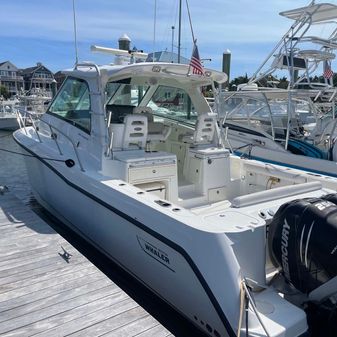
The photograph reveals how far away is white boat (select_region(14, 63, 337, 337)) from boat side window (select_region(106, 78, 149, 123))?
0.02m

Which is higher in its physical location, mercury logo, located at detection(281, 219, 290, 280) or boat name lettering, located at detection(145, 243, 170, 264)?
mercury logo, located at detection(281, 219, 290, 280)

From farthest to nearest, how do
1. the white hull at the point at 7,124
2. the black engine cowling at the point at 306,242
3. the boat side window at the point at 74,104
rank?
the white hull at the point at 7,124 < the boat side window at the point at 74,104 < the black engine cowling at the point at 306,242

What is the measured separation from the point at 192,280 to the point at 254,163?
7.73 feet

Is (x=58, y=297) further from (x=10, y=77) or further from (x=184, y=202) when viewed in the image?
(x=10, y=77)

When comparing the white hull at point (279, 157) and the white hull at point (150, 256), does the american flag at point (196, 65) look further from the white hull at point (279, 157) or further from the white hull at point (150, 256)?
the white hull at point (279, 157)

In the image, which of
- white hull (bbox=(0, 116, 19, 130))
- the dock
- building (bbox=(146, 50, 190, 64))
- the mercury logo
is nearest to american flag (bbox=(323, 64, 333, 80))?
building (bbox=(146, 50, 190, 64))

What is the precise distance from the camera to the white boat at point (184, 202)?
2.54 m

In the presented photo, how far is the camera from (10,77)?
66375 mm

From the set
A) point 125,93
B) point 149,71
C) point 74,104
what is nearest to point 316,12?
point 125,93

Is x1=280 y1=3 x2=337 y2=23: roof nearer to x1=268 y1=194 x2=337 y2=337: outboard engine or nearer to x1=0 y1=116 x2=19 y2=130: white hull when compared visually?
x1=268 y1=194 x2=337 y2=337: outboard engine

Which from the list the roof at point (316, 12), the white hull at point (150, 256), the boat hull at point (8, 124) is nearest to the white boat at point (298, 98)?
the roof at point (316, 12)

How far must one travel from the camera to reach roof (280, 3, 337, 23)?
803cm

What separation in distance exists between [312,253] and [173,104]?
3502mm

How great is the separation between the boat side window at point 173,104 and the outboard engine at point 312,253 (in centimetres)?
289
